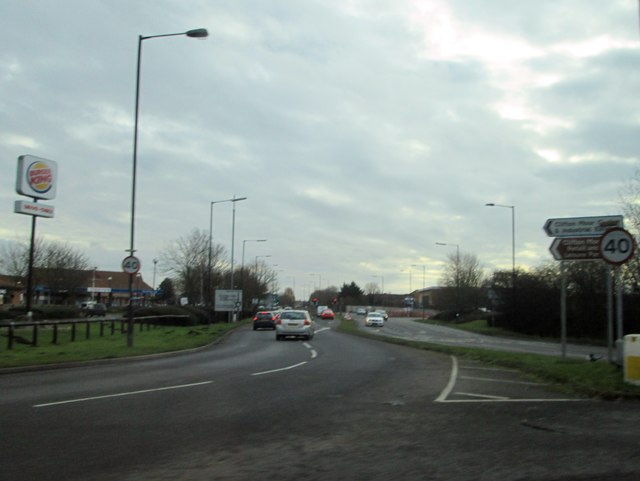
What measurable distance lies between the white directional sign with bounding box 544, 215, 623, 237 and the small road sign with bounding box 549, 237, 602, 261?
0.49 feet

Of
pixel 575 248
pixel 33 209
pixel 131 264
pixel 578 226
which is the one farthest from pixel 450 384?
pixel 33 209

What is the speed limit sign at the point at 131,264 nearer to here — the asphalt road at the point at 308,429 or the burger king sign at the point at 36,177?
the asphalt road at the point at 308,429

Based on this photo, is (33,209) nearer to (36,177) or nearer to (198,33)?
(36,177)

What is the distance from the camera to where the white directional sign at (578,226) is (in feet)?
47.8

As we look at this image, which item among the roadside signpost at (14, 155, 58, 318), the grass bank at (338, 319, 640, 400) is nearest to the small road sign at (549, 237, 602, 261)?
the grass bank at (338, 319, 640, 400)

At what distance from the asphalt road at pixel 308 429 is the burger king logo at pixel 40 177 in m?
26.0

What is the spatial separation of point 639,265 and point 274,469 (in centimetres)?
3660

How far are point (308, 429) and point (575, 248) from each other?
949 centimetres

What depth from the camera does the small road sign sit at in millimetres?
14680

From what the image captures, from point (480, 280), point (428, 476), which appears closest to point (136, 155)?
point (428, 476)

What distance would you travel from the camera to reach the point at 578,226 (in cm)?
1493

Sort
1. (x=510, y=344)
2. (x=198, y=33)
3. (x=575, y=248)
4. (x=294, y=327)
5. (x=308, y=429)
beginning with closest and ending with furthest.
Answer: (x=308, y=429)
(x=575, y=248)
(x=198, y=33)
(x=294, y=327)
(x=510, y=344)

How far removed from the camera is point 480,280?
10581 centimetres

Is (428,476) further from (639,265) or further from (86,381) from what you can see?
(639,265)
